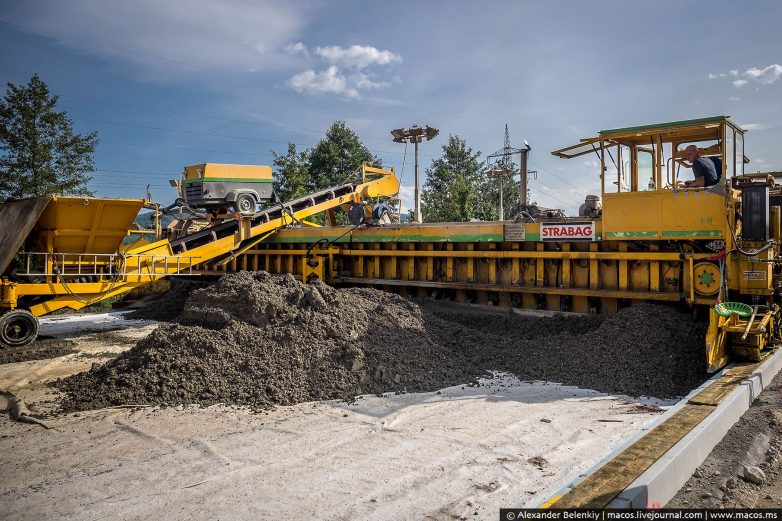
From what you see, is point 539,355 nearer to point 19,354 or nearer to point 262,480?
point 262,480

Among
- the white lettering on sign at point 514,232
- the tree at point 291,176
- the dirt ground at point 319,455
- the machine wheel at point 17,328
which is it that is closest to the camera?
the dirt ground at point 319,455

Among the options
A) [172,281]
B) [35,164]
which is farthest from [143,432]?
[35,164]

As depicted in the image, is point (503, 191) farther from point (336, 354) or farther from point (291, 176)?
point (336, 354)

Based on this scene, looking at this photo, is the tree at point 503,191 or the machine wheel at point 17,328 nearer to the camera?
the machine wheel at point 17,328

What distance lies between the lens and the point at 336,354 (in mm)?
6773

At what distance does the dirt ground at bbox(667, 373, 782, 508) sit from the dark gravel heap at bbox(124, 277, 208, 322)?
10596 mm

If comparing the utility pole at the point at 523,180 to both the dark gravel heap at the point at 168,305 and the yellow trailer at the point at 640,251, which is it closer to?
the yellow trailer at the point at 640,251

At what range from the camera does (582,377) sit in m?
6.80

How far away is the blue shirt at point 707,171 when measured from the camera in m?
7.56

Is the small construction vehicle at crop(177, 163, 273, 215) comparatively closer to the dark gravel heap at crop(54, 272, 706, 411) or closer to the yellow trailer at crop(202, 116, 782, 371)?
the yellow trailer at crop(202, 116, 782, 371)

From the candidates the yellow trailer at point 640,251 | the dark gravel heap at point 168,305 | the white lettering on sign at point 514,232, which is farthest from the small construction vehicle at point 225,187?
the white lettering on sign at point 514,232

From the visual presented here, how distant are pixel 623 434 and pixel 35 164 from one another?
86.6 ft

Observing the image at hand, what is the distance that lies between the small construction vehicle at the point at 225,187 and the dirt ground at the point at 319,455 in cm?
752

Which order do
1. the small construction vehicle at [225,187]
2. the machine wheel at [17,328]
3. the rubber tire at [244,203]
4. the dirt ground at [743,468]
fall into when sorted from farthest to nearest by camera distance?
the rubber tire at [244,203]
the small construction vehicle at [225,187]
the machine wheel at [17,328]
the dirt ground at [743,468]
